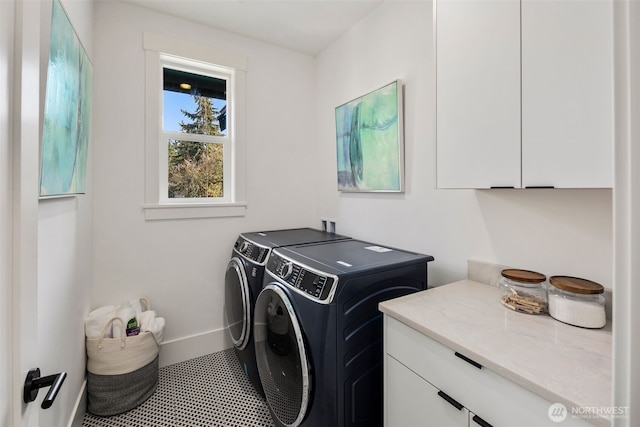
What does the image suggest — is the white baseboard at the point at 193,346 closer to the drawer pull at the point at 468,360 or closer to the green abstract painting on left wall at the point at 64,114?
the green abstract painting on left wall at the point at 64,114

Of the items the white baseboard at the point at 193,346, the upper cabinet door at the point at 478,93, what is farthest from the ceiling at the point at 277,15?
the white baseboard at the point at 193,346

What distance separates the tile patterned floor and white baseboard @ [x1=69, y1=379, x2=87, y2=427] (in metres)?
0.05

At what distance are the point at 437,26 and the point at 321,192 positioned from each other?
171 cm

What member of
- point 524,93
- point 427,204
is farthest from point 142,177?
point 524,93

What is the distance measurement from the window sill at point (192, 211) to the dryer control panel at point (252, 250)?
0.88 feet

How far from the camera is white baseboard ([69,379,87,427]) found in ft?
5.21

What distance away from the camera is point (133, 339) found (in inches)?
71.0

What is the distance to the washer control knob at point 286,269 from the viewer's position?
1.48 m

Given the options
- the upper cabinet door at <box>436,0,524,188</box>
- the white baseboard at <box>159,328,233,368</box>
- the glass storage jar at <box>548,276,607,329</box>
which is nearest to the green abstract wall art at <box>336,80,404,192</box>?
the upper cabinet door at <box>436,0,524,188</box>

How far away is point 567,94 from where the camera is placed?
0.91 metres

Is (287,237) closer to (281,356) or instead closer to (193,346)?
(281,356)

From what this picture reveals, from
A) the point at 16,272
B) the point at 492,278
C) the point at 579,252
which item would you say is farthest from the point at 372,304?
the point at 16,272

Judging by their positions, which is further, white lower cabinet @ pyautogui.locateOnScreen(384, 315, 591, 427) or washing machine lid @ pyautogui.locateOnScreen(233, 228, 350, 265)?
washing machine lid @ pyautogui.locateOnScreen(233, 228, 350, 265)

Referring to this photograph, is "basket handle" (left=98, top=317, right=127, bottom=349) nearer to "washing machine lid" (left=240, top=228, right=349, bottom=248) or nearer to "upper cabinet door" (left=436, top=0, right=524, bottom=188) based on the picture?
"washing machine lid" (left=240, top=228, right=349, bottom=248)
